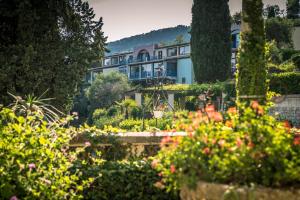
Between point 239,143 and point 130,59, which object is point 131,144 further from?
point 130,59

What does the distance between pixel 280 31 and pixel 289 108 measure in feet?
70.9

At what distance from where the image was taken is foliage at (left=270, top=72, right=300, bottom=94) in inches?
862

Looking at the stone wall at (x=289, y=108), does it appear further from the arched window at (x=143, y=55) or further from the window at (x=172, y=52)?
the arched window at (x=143, y=55)

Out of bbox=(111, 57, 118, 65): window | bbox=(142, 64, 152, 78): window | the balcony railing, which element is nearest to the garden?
the balcony railing

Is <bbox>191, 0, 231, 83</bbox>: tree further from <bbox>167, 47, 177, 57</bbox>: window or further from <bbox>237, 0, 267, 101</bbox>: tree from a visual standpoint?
<bbox>237, 0, 267, 101</bbox>: tree

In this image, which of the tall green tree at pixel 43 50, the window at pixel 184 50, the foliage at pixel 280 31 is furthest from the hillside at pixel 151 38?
the tall green tree at pixel 43 50

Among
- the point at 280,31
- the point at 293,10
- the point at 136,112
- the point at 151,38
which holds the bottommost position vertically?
the point at 136,112

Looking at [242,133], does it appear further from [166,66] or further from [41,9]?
[166,66]

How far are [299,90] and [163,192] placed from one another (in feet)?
57.2

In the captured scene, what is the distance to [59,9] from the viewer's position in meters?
17.3

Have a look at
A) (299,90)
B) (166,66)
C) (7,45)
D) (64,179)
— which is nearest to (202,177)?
(64,179)

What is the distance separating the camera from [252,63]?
24.8ft

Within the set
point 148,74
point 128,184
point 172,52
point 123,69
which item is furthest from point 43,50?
point 123,69

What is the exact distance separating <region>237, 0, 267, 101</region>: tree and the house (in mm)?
45703
